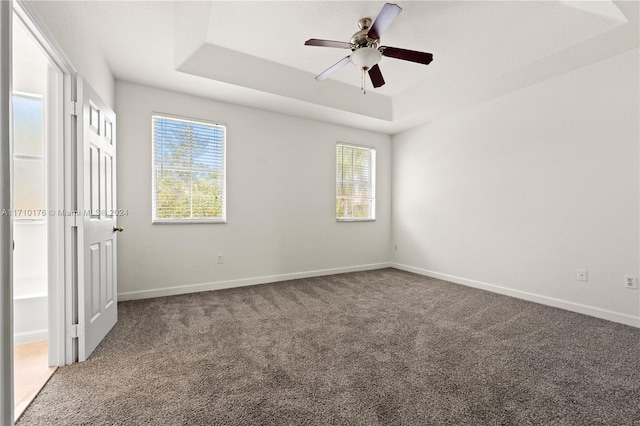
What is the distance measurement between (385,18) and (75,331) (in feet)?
10.4

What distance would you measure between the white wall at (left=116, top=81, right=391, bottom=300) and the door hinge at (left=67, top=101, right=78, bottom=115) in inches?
61.3

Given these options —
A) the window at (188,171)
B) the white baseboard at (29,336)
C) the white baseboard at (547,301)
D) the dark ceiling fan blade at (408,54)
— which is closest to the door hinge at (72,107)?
the window at (188,171)

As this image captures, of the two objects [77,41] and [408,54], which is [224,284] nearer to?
[77,41]

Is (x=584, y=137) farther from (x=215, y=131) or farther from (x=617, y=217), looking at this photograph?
(x=215, y=131)

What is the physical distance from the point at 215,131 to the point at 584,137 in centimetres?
441

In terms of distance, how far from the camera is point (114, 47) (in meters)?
2.85

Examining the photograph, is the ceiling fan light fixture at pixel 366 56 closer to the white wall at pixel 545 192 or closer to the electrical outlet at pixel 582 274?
the white wall at pixel 545 192

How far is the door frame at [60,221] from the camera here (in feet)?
6.63

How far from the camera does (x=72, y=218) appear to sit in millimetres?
2064

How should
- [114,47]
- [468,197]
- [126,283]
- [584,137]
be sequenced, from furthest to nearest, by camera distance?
[468,197] → [126,283] → [584,137] → [114,47]

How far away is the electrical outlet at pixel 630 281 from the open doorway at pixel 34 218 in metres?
4.84

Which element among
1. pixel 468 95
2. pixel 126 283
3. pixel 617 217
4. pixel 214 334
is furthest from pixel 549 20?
pixel 126 283

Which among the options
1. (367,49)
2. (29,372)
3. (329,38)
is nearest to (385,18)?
(367,49)

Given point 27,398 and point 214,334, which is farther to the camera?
point 214,334
